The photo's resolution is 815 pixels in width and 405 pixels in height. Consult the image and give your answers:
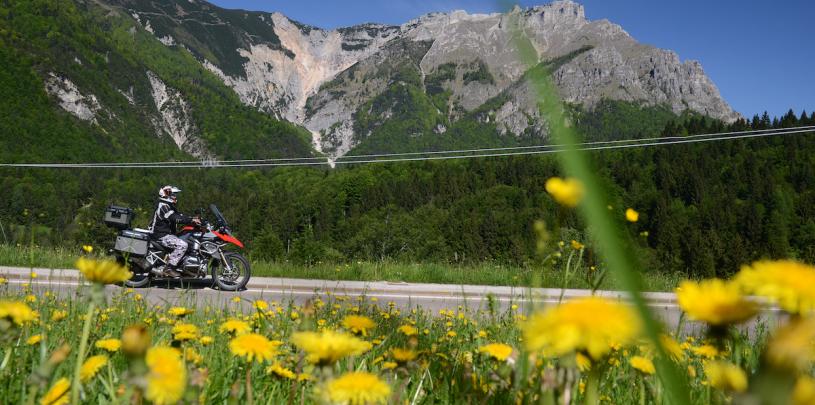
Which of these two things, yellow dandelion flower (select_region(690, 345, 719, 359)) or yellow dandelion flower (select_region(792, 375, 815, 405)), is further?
yellow dandelion flower (select_region(690, 345, 719, 359))

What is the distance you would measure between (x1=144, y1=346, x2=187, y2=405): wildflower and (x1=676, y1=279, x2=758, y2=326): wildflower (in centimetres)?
52

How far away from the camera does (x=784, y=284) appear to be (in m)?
0.39

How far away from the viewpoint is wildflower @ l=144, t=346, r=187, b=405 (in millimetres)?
613

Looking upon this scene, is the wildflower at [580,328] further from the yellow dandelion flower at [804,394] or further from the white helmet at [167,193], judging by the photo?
the white helmet at [167,193]

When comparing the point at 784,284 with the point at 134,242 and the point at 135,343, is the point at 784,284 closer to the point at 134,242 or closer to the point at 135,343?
the point at 135,343

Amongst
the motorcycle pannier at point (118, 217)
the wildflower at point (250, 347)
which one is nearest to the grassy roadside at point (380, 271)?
the motorcycle pannier at point (118, 217)

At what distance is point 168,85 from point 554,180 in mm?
181490

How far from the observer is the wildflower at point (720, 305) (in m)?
0.39

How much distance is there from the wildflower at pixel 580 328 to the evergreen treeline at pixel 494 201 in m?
40.5

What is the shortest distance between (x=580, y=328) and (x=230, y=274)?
8.53 meters

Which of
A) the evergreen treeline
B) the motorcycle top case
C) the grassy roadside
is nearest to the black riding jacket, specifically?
the motorcycle top case

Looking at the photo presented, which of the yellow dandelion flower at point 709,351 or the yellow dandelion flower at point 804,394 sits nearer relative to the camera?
the yellow dandelion flower at point 804,394

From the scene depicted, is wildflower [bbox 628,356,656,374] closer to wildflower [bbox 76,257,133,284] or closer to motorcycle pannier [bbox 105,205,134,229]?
wildflower [bbox 76,257,133,284]

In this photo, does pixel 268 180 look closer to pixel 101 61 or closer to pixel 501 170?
pixel 501 170
